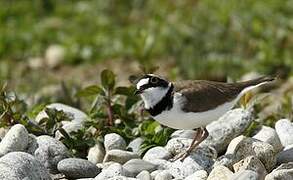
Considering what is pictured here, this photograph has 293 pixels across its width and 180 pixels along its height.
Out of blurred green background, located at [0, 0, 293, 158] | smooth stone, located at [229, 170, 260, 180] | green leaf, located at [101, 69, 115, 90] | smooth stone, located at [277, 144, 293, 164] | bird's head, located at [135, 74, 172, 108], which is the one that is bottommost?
blurred green background, located at [0, 0, 293, 158]

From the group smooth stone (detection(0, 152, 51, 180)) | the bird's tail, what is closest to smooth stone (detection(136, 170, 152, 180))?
smooth stone (detection(0, 152, 51, 180))

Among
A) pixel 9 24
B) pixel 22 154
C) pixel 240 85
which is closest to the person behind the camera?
pixel 22 154

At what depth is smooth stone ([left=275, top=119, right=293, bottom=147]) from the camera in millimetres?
6590

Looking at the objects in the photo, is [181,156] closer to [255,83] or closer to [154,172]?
[154,172]

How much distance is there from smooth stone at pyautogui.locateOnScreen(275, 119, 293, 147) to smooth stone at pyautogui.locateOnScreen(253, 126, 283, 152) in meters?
0.03

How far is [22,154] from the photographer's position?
586 cm

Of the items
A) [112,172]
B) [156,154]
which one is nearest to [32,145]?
[112,172]

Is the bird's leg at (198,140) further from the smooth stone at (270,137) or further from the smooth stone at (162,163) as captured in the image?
the smooth stone at (270,137)

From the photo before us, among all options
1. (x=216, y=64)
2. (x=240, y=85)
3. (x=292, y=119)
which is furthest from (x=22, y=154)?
(x=216, y=64)

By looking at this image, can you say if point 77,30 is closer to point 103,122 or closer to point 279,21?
point 279,21

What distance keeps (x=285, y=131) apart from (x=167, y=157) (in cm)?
97

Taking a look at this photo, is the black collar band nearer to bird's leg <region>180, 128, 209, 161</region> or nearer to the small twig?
bird's leg <region>180, 128, 209, 161</region>

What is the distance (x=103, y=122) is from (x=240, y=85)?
4.06 ft

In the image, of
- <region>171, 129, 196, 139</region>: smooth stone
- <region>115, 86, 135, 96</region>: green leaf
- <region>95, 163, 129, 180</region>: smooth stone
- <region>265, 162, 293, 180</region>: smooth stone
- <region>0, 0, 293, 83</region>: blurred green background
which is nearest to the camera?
<region>265, 162, 293, 180</region>: smooth stone
